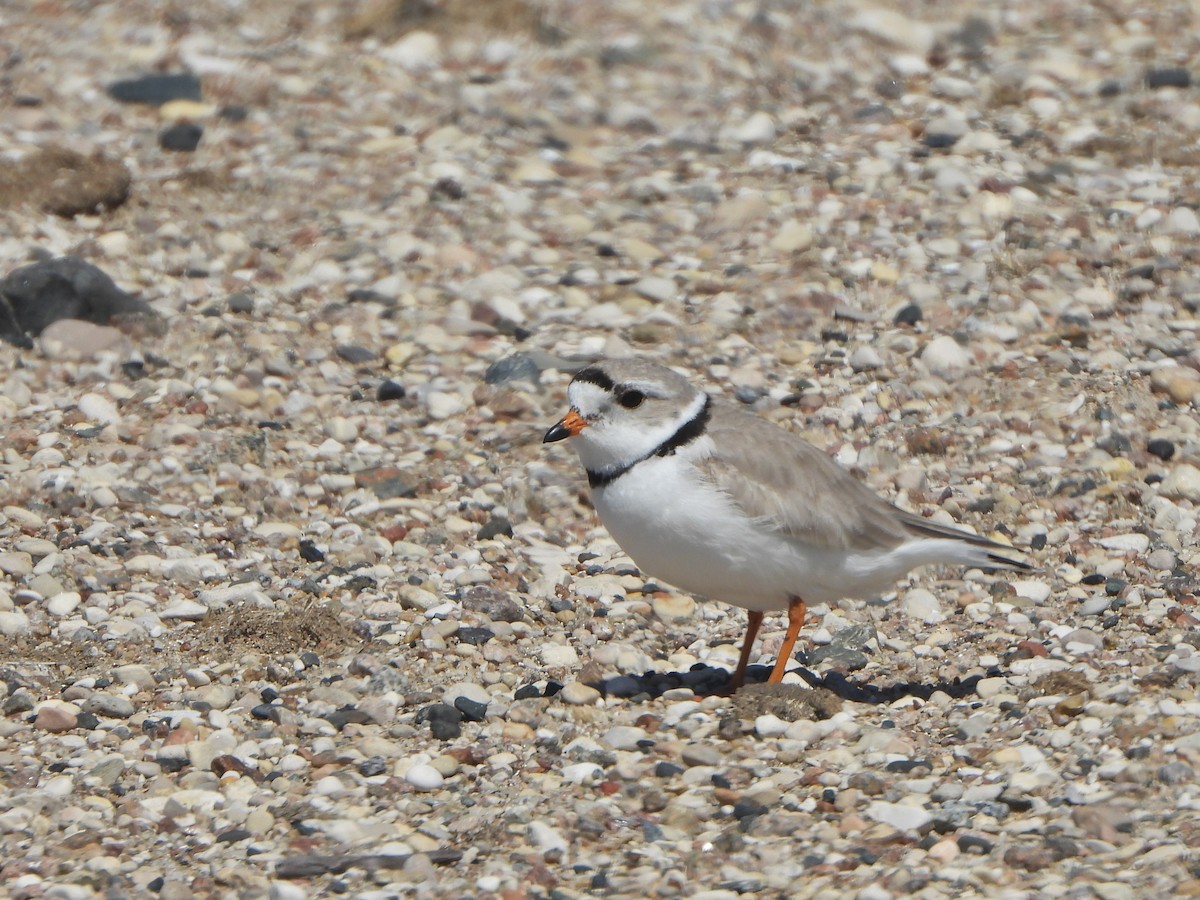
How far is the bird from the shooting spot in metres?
5.76

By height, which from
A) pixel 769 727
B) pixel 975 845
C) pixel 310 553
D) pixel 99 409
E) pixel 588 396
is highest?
pixel 588 396

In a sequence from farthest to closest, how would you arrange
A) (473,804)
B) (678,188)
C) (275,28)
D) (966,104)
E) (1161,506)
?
(275,28)
(966,104)
(678,188)
(1161,506)
(473,804)

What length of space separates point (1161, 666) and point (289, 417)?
4.20 metres

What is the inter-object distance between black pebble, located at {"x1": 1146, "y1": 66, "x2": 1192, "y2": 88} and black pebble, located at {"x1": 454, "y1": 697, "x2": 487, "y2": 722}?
7.29m

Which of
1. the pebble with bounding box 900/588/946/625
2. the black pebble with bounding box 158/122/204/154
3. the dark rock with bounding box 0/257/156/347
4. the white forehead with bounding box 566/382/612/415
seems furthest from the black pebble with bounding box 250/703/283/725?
the black pebble with bounding box 158/122/204/154

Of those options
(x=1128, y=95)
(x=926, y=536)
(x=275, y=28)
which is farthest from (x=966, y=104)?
(x=926, y=536)

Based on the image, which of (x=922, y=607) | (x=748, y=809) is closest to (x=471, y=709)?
(x=748, y=809)

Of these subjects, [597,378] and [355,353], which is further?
[355,353]

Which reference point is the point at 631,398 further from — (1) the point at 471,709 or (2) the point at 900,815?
(2) the point at 900,815

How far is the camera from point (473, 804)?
5.34 metres

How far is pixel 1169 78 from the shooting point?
436 inches

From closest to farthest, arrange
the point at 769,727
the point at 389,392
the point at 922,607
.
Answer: the point at 769,727, the point at 922,607, the point at 389,392

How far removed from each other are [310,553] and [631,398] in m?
1.80

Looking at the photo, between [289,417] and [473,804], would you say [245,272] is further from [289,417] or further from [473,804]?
[473,804]
